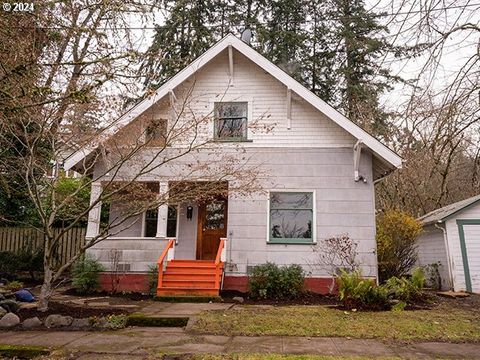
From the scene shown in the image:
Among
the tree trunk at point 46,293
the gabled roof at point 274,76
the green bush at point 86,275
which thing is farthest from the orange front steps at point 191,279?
the gabled roof at point 274,76

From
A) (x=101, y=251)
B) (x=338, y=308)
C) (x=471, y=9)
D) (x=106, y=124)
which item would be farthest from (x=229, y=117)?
(x=471, y=9)

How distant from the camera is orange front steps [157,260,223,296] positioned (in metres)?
9.41

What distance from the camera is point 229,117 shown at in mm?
11352

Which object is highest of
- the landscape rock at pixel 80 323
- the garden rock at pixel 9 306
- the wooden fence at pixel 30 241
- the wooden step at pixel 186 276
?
the wooden fence at pixel 30 241

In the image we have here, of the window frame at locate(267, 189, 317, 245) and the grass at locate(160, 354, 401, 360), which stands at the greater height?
the window frame at locate(267, 189, 317, 245)

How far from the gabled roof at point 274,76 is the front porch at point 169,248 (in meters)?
2.03

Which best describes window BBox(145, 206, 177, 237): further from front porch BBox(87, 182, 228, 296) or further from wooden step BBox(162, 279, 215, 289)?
wooden step BBox(162, 279, 215, 289)

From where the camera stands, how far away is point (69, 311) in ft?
22.0

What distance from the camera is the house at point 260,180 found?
1015cm

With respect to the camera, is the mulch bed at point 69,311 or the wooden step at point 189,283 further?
the wooden step at point 189,283

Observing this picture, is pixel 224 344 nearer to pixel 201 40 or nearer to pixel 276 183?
pixel 276 183

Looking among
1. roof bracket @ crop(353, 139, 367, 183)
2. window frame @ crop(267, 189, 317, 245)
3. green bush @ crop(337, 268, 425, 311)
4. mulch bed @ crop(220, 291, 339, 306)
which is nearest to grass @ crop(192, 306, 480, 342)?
green bush @ crop(337, 268, 425, 311)

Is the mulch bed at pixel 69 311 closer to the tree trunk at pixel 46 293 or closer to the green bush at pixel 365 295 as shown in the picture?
the tree trunk at pixel 46 293

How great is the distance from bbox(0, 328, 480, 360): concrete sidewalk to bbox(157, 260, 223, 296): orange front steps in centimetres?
376
